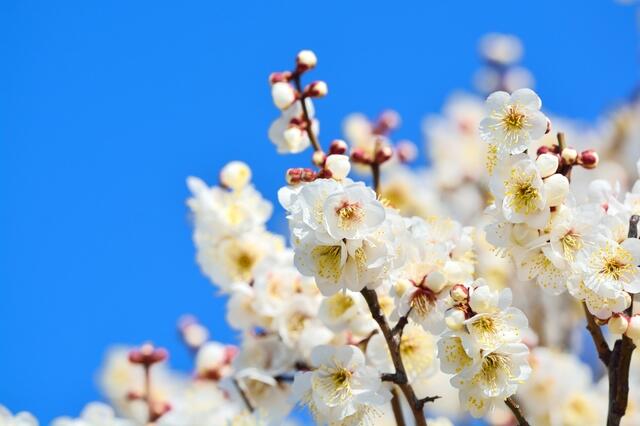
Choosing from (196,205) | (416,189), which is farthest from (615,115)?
(196,205)

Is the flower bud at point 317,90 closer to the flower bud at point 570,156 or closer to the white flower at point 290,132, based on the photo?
the white flower at point 290,132

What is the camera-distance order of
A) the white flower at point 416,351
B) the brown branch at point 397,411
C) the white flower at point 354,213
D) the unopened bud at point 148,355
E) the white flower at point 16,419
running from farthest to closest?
the unopened bud at point 148,355 < the white flower at point 16,419 < the white flower at point 416,351 < the brown branch at point 397,411 < the white flower at point 354,213

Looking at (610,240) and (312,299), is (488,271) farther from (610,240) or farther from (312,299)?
(610,240)

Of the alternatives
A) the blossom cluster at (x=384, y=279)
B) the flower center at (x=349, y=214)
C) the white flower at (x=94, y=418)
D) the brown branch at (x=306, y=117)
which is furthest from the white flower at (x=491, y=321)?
the white flower at (x=94, y=418)

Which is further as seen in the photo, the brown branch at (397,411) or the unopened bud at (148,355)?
the unopened bud at (148,355)

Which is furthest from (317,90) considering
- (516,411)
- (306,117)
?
(516,411)

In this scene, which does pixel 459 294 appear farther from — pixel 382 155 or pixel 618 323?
pixel 382 155
